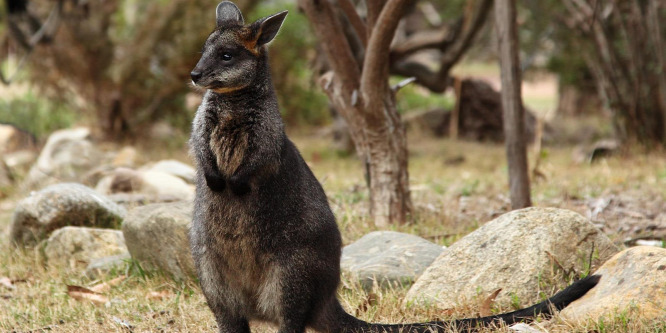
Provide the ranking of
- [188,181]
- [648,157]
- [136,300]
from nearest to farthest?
[136,300]
[188,181]
[648,157]

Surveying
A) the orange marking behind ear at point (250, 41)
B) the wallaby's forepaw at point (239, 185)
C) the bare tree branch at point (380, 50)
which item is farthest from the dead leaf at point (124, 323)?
the bare tree branch at point (380, 50)

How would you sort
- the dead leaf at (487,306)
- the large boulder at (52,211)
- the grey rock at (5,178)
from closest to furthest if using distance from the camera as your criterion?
the dead leaf at (487,306), the large boulder at (52,211), the grey rock at (5,178)

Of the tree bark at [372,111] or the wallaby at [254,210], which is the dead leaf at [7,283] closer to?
the wallaby at [254,210]

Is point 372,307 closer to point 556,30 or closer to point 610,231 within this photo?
point 610,231

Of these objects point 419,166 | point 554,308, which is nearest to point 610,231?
point 554,308

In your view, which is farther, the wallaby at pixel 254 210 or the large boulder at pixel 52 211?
the large boulder at pixel 52 211

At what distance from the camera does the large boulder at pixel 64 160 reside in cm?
795

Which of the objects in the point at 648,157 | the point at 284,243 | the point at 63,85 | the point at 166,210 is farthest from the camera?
the point at 63,85

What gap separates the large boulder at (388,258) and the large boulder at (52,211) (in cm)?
208

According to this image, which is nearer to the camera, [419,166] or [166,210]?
[166,210]

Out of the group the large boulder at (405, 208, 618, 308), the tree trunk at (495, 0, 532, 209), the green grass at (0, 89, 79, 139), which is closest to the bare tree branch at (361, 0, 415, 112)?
the tree trunk at (495, 0, 532, 209)

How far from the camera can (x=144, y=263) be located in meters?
4.78

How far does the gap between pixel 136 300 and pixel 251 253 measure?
1442mm

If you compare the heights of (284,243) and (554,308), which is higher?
(284,243)
